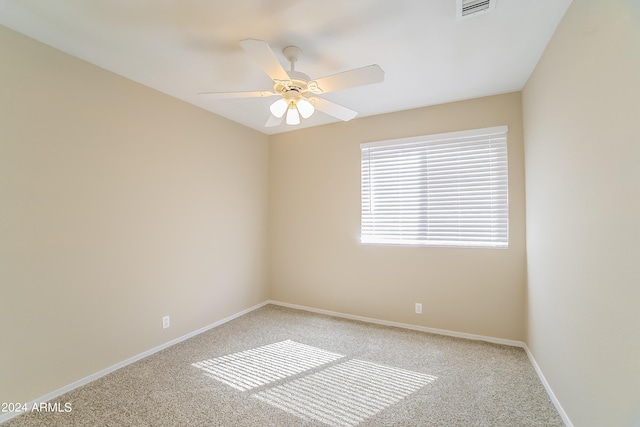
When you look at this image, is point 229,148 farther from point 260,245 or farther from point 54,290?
point 54,290

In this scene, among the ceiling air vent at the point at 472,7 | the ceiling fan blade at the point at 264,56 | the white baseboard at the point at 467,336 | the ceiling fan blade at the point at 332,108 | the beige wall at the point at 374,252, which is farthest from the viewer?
the beige wall at the point at 374,252

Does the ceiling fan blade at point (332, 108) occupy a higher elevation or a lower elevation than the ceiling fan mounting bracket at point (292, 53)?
lower

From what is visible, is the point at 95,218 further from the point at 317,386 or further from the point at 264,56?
the point at 317,386

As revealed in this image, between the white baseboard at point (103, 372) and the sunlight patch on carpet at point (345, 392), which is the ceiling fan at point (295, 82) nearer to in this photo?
the sunlight patch on carpet at point (345, 392)

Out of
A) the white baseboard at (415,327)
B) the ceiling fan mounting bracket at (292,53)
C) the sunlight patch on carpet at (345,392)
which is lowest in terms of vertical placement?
the sunlight patch on carpet at (345,392)

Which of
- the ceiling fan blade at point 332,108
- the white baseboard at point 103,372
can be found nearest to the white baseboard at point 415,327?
the white baseboard at point 103,372

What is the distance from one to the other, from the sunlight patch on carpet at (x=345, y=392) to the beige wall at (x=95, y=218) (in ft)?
4.77

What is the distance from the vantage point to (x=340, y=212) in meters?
3.71

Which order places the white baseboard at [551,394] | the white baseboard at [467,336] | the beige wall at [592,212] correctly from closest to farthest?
the beige wall at [592,212]
the white baseboard at [551,394]
the white baseboard at [467,336]

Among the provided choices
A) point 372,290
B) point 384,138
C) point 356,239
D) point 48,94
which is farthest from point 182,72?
point 372,290

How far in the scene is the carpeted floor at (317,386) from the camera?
181cm

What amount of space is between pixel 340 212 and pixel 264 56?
7.76 feet

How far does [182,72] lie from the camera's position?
2.40 m

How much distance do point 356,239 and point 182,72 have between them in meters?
2.59
